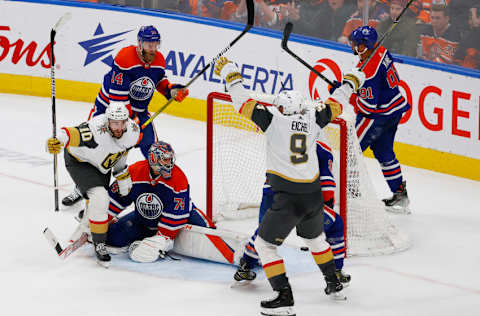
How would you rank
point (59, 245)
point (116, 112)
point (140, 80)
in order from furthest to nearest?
point (140, 80) < point (59, 245) < point (116, 112)

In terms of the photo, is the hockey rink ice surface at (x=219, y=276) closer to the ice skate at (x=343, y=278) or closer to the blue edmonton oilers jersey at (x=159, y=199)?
the ice skate at (x=343, y=278)

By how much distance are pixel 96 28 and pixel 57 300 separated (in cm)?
506

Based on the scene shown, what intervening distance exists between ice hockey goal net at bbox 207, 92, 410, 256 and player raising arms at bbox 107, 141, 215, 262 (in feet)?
2.18

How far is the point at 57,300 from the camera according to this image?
4570 millimetres

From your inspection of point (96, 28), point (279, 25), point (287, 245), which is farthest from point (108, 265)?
point (96, 28)

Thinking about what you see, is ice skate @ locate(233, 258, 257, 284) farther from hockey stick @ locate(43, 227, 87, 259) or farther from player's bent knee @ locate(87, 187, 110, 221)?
hockey stick @ locate(43, 227, 87, 259)

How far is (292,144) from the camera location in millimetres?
4230

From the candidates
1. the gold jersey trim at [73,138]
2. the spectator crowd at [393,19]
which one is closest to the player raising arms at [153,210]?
the gold jersey trim at [73,138]

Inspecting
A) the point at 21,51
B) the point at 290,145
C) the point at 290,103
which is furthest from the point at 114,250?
the point at 21,51

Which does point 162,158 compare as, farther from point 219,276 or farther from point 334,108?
point 334,108

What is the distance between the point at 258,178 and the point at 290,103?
1.99 m

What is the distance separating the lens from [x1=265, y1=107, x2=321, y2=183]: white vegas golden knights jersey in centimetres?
423

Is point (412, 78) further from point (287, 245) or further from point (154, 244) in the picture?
point (154, 244)

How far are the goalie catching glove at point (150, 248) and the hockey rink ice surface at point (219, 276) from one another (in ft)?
0.16
